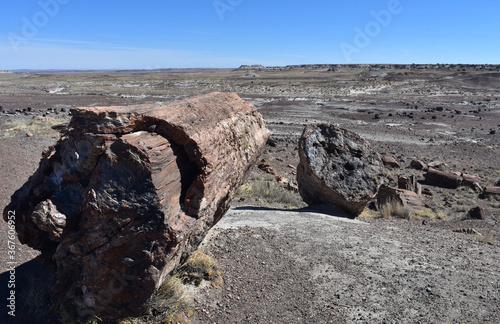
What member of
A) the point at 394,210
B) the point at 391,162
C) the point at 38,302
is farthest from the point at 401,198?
the point at 38,302

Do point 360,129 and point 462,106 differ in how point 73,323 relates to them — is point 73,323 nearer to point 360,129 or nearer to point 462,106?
point 360,129

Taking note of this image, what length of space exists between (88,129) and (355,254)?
486 cm

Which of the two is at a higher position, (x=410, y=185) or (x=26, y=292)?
(x=26, y=292)

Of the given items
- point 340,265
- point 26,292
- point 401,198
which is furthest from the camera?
point 401,198

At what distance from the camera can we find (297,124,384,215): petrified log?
9562 millimetres

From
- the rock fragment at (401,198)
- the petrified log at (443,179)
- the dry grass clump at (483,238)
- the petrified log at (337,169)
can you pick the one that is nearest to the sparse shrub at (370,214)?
the rock fragment at (401,198)

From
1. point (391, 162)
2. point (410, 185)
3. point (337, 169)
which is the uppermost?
point (337, 169)

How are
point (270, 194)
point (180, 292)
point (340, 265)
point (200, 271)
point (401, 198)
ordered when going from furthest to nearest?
point (270, 194)
point (401, 198)
point (340, 265)
point (200, 271)
point (180, 292)

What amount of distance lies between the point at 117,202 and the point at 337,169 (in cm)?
673

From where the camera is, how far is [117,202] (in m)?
4.21

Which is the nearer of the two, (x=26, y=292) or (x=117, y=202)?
(x=117, y=202)

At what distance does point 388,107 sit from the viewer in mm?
36281

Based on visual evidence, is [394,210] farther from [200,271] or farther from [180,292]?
[180,292]

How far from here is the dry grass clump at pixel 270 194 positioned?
11.6 m
